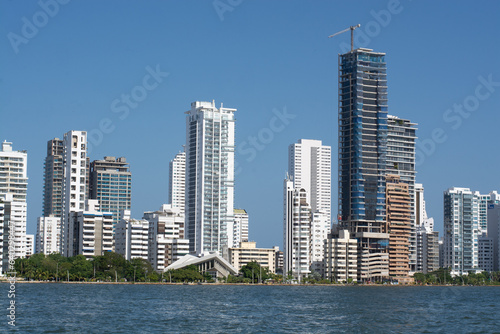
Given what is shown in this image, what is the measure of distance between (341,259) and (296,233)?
12.2 m

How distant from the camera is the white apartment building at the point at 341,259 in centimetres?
18862

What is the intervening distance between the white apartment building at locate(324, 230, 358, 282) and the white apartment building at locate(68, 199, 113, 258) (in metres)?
51.0

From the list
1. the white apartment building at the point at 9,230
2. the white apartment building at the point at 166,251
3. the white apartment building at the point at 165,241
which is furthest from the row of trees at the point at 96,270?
the white apartment building at the point at 165,241

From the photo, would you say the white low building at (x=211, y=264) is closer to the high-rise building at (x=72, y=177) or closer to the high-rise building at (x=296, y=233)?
the high-rise building at (x=296, y=233)

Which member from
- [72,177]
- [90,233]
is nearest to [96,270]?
[90,233]

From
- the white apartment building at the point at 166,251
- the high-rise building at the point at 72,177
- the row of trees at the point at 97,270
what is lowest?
the row of trees at the point at 97,270

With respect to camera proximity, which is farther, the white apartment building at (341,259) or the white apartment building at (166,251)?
the white apartment building at (341,259)

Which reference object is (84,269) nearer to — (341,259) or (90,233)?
(90,233)

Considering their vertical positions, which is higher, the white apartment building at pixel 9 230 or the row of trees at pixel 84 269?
the white apartment building at pixel 9 230

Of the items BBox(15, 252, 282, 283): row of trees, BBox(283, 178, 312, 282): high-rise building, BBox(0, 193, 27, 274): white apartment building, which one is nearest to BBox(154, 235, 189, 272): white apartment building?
BBox(15, 252, 282, 283): row of trees

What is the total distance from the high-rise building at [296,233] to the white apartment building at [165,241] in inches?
972

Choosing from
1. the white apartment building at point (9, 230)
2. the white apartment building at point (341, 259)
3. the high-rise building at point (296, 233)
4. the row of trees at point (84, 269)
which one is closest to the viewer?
the row of trees at point (84, 269)

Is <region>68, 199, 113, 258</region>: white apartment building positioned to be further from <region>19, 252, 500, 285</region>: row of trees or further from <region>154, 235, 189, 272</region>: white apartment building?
<region>154, 235, 189, 272</region>: white apartment building

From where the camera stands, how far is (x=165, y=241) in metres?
184
